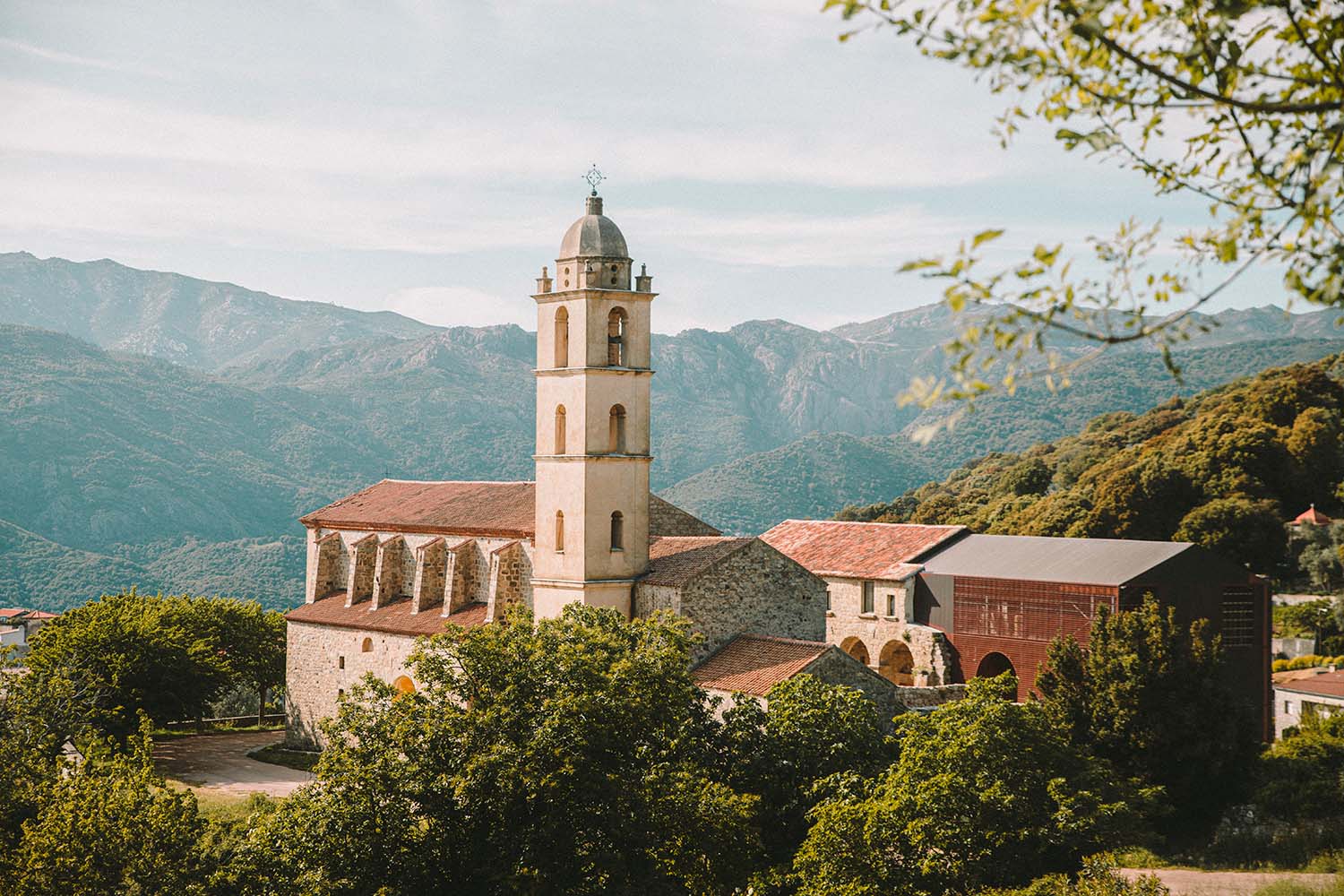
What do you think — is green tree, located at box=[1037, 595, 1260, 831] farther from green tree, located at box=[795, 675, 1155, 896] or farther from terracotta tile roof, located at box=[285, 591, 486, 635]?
terracotta tile roof, located at box=[285, 591, 486, 635]

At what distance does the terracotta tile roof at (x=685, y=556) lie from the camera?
90.4ft

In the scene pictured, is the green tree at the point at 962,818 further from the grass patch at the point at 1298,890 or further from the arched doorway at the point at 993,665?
the arched doorway at the point at 993,665

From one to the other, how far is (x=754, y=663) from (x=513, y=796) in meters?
9.66

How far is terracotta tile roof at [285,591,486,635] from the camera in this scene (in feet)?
107

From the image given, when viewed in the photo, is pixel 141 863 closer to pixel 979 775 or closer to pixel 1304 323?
pixel 979 775

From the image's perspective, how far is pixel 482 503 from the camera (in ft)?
117

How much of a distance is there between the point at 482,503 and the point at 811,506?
313 ft

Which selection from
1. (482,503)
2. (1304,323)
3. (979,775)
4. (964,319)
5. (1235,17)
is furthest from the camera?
(1304,323)

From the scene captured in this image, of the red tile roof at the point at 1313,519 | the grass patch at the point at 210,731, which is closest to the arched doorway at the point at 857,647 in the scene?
the grass patch at the point at 210,731

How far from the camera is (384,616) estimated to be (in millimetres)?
35000

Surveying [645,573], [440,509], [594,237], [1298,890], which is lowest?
[1298,890]

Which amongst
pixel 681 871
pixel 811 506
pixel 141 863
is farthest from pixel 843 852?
pixel 811 506

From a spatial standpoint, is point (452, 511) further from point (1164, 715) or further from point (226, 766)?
point (1164, 715)

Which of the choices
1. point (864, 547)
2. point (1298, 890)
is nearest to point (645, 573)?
point (1298, 890)
